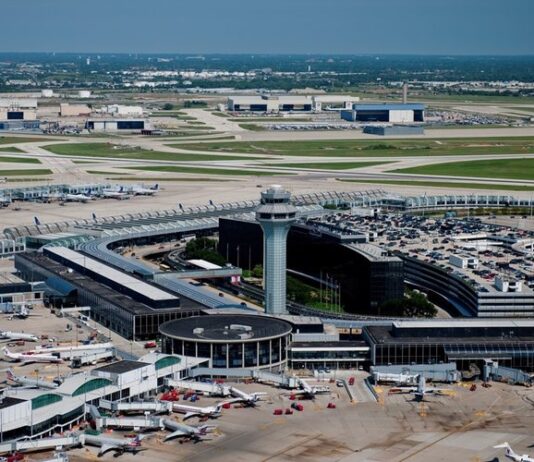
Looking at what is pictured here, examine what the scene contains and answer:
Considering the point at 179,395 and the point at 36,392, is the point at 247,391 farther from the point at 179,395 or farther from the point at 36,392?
the point at 36,392

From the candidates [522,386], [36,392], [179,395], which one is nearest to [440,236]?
[522,386]

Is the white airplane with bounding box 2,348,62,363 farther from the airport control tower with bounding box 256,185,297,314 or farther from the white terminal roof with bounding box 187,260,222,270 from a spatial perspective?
the white terminal roof with bounding box 187,260,222,270

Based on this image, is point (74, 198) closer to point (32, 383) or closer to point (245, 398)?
point (32, 383)

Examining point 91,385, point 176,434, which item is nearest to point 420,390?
point 176,434

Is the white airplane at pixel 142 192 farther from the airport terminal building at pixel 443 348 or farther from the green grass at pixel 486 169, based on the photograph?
the airport terminal building at pixel 443 348

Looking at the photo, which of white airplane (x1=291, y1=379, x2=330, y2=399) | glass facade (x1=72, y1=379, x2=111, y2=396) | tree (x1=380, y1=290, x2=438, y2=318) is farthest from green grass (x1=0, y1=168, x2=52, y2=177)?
glass facade (x1=72, y1=379, x2=111, y2=396)

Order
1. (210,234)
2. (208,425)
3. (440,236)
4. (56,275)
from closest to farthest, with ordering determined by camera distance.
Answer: (208,425) → (56,275) → (440,236) → (210,234)

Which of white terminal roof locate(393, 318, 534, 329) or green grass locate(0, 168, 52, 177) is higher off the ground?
white terminal roof locate(393, 318, 534, 329)
